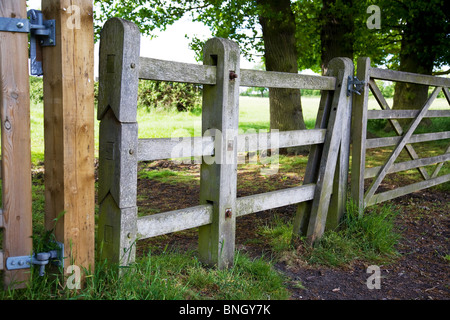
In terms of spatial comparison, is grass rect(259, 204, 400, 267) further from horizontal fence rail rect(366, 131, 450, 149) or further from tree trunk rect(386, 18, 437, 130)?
tree trunk rect(386, 18, 437, 130)

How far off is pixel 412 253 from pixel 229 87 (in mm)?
2670

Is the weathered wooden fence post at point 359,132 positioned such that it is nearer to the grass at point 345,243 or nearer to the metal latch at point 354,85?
the metal latch at point 354,85

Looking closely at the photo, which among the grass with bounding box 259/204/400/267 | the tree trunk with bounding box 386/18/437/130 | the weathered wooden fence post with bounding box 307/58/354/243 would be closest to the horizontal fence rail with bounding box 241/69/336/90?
the weathered wooden fence post with bounding box 307/58/354/243

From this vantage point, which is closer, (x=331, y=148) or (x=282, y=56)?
(x=331, y=148)

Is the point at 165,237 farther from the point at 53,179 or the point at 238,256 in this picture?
the point at 53,179

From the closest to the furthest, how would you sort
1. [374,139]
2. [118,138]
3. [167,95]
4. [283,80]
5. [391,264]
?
1. [118,138]
2. [283,80]
3. [391,264]
4. [374,139]
5. [167,95]

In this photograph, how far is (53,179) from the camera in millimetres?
2748

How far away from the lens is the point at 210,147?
343cm

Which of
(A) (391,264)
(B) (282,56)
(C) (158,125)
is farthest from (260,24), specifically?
(A) (391,264)

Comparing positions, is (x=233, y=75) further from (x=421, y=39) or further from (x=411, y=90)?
(x=411, y=90)

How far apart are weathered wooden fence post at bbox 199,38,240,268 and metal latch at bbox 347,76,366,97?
1601 mm

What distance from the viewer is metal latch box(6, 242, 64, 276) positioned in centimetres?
269

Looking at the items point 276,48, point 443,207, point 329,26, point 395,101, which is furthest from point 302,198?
point 395,101

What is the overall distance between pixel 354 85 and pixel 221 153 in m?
1.93
